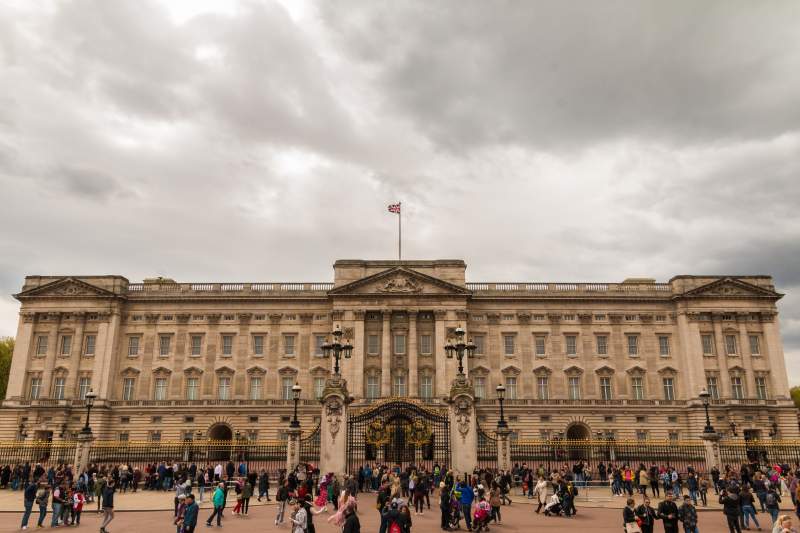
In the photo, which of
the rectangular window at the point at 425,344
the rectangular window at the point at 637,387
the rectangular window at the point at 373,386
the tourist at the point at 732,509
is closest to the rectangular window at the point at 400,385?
the rectangular window at the point at 373,386

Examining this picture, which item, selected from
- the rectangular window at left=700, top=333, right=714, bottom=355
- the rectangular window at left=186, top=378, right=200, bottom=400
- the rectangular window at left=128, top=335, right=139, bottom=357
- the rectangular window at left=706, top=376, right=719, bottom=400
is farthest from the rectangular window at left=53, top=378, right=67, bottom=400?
the rectangular window at left=700, top=333, right=714, bottom=355

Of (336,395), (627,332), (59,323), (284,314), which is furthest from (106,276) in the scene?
(627,332)

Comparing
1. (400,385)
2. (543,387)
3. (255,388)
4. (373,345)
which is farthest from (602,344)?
(255,388)

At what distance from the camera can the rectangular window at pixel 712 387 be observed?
56.3 meters

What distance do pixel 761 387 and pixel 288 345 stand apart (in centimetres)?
4731

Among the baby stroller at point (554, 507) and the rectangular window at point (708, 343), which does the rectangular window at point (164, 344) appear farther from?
the rectangular window at point (708, 343)

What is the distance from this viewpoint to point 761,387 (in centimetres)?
5700

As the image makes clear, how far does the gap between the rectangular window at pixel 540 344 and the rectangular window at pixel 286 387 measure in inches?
987

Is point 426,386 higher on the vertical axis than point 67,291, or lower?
lower

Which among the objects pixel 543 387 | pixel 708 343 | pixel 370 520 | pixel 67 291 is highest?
pixel 67 291

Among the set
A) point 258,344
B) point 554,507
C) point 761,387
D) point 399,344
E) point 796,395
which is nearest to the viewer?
point 554,507

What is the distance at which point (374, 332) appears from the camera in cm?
5859

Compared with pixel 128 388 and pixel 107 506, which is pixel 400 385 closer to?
pixel 128 388

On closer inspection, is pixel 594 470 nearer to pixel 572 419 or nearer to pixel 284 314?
pixel 572 419
